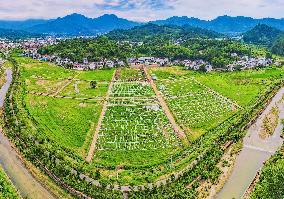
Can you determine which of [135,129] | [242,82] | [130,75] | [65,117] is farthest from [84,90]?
[242,82]

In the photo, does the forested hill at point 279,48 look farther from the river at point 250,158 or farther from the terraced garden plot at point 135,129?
the terraced garden plot at point 135,129

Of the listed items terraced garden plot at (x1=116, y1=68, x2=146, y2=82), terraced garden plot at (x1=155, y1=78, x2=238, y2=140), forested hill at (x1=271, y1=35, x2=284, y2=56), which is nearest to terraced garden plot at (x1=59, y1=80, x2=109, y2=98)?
terraced garden plot at (x1=116, y1=68, x2=146, y2=82)

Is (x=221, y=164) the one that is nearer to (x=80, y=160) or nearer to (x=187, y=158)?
(x=187, y=158)

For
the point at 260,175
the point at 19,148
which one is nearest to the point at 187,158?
the point at 260,175

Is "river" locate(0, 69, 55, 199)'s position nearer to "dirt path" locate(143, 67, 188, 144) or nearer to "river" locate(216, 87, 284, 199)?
"river" locate(216, 87, 284, 199)

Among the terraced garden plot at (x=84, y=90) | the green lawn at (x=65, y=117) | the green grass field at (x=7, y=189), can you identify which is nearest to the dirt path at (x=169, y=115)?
the terraced garden plot at (x=84, y=90)
